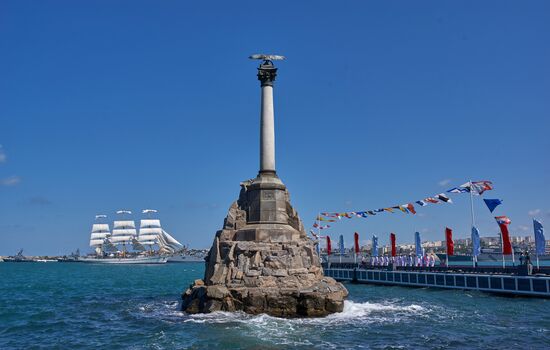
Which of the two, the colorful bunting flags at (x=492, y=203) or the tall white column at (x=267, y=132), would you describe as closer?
the tall white column at (x=267, y=132)

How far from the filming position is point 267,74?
111 ft

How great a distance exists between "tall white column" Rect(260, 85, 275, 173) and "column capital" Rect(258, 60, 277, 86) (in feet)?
1.30

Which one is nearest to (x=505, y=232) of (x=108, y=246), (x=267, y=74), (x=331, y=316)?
(x=331, y=316)

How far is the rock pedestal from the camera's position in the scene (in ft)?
89.9

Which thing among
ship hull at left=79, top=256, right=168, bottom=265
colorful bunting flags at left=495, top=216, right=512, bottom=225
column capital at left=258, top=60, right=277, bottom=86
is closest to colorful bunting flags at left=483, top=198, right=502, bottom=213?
colorful bunting flags at left=495, top=216, right=512, bottom=225

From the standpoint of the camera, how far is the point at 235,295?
2800 cm

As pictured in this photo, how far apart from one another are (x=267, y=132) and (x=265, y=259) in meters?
8.55

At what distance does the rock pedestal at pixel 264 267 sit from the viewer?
1078 inches

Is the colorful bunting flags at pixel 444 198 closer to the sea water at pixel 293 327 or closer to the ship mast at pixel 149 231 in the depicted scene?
the sea water at pixel 293 327

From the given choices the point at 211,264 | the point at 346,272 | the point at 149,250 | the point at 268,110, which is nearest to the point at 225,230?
the point at 211,264

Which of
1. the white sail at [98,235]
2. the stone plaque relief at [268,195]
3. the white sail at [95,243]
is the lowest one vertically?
the white sail at [95,243]

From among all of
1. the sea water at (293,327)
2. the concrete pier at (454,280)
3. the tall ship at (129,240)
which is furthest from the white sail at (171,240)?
the sea water at (293,327)

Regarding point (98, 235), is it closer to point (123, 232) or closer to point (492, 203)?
point (123, 232)

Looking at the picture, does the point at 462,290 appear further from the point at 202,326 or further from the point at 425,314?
the point at 202,326
